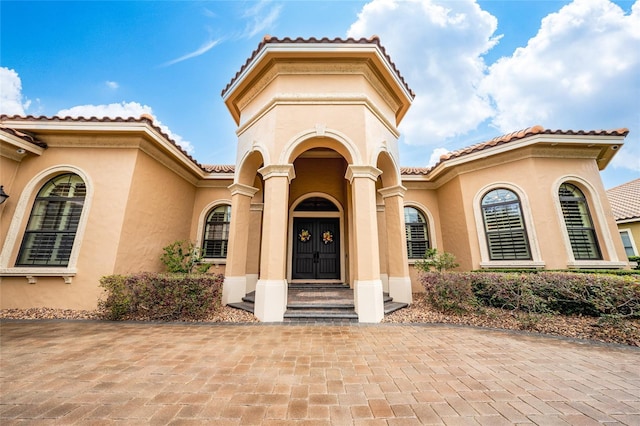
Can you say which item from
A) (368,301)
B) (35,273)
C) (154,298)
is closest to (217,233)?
(154,298)

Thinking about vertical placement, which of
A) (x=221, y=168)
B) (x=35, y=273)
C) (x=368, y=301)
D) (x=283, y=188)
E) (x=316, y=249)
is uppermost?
(x=221, y=168)

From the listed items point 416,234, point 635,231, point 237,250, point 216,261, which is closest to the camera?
point 237,250

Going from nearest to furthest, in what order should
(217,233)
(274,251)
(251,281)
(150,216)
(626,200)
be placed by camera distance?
(274,251), (150,216), (251,281), (217,233), (626,200)

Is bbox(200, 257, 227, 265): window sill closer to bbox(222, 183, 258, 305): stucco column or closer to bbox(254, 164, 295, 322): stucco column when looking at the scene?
bbox(222, 183, 258, 305): stucco column

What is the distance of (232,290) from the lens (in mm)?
6176

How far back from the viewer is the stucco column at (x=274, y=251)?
5020mm

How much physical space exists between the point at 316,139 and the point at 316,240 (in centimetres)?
425

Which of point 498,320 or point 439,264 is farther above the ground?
point 439,264

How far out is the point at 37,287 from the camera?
563 centimetres

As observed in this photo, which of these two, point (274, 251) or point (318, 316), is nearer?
point (318, 316)

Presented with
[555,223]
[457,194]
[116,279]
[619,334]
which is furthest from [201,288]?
[555,223]

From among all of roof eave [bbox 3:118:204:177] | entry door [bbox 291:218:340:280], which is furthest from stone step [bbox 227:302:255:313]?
roof eave [bbox 3:118:204:177]

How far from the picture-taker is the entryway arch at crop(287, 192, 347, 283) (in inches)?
341

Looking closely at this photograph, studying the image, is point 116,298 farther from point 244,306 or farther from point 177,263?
point 244,306
